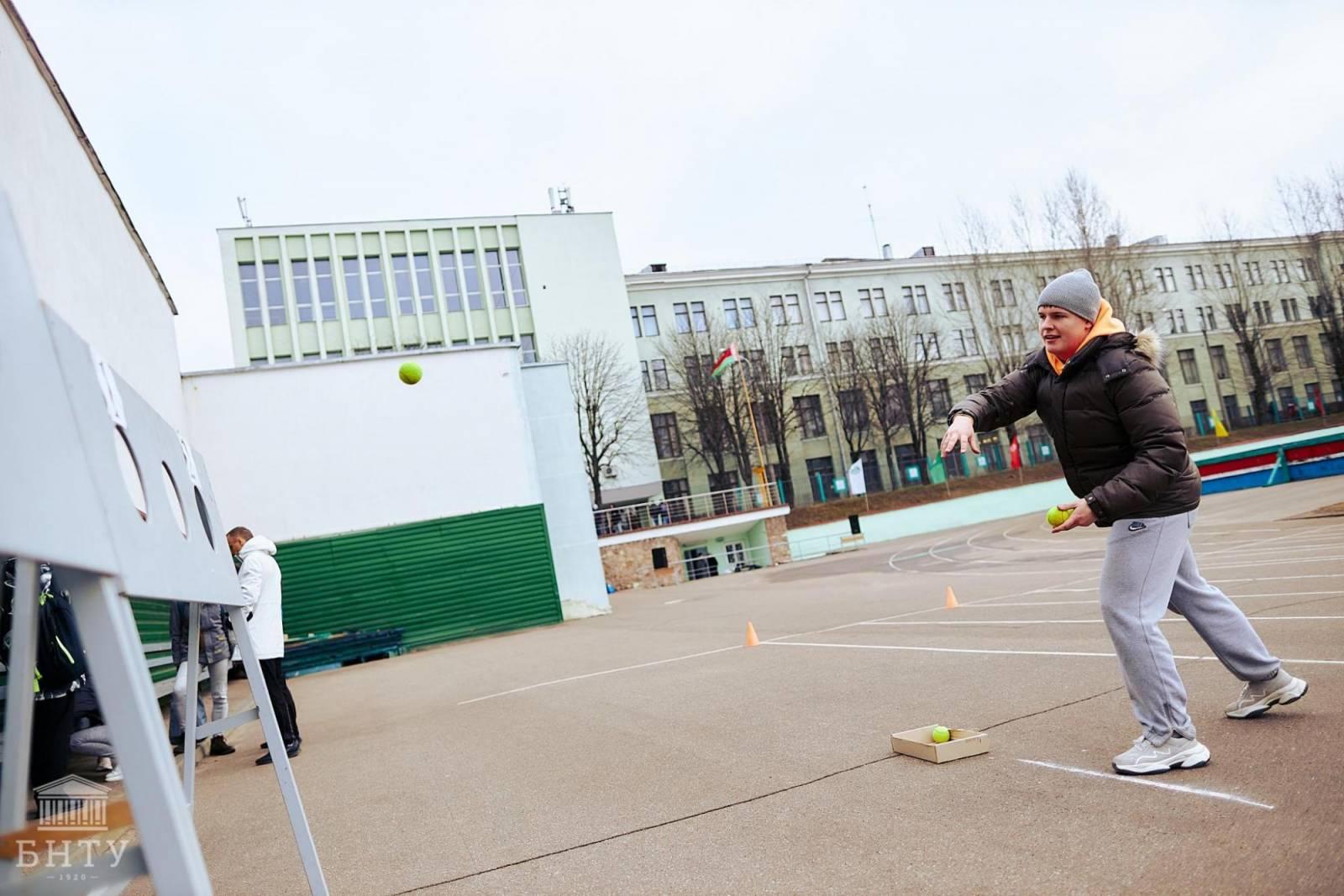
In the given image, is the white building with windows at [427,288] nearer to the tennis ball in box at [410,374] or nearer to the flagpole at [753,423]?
the flagpole at [753,423]

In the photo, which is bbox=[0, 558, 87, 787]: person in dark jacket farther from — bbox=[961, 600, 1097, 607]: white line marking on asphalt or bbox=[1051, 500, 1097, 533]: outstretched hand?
bbox=[961, 600, 1097, 607]: white line marking on asphalt

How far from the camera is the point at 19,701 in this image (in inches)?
87.9

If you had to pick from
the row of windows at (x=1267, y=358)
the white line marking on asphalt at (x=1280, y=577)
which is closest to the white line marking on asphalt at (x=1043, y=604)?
the white line marking on asphalt at (x=1280, y=577)

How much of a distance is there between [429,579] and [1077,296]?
2006 centimetres

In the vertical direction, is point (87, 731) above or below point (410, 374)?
below

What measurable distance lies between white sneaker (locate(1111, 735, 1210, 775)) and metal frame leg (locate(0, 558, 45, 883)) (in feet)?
13.5

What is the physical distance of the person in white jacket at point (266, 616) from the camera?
8164 millimetres

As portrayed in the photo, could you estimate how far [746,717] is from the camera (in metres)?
6.75

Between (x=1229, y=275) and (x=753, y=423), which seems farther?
(x=1229, y=275)

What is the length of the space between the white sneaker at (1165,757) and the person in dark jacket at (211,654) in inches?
305

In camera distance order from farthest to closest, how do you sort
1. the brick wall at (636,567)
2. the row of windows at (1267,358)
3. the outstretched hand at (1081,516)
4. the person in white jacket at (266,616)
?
the row of windows at (1267,358) < the brick wall at (636,567) < the person in white jacket at (266,616) < the outstretched hand at (1081,516)

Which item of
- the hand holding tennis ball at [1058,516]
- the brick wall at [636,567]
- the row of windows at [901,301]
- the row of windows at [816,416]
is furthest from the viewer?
the row of windows at [901,301]

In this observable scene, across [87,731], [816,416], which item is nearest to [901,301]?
[816,416]

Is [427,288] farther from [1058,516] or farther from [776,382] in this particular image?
[1058,516]
